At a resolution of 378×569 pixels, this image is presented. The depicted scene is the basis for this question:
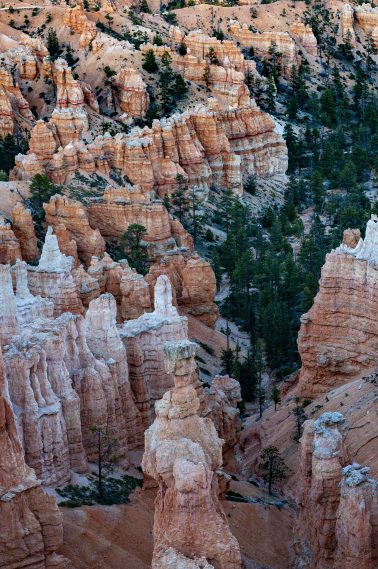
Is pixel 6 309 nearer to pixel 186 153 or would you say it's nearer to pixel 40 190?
pixel 40 190

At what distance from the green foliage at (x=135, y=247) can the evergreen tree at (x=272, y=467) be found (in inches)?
1166

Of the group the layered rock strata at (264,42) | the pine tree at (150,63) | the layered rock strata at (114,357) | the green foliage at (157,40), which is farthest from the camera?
the layered rock strata at (264,42)

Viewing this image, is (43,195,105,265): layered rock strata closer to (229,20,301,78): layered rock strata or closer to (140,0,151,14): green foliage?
(229,20,301,78): layered rock strata

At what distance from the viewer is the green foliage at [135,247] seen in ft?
273

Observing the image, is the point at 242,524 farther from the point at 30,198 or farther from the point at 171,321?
the point at 30,198

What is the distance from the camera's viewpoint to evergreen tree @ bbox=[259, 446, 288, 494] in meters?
53.2

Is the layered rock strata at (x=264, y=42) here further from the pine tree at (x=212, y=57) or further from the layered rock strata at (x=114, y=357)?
the layered rock strata at (x=114, y=357)

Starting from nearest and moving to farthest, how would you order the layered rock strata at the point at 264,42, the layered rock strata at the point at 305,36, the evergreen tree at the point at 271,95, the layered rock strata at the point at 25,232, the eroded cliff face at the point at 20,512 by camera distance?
the eroded cliff face at the point at 20,512, the layered rock strata at the point at 25,232, the evergreen tree at the point at 271,95, the layered rock strata at the point at 264,42, the layered rock strata at the point at 305,36

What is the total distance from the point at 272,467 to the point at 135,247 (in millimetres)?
32468

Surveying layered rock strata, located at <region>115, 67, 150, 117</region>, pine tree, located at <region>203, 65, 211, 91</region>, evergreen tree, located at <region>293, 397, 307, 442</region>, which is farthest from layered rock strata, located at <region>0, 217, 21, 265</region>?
pine tree, located at <region>203, 65, 211, 91</region>

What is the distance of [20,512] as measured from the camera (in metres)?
38.4

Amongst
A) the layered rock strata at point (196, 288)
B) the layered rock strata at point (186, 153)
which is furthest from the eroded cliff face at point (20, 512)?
the layered rock strata at point (186, 153)

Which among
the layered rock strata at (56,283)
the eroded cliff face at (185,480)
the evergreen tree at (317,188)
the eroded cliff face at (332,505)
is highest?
the eroded cliff face at (185,480)


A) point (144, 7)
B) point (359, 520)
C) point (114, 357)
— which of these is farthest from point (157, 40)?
point (359, 520)
